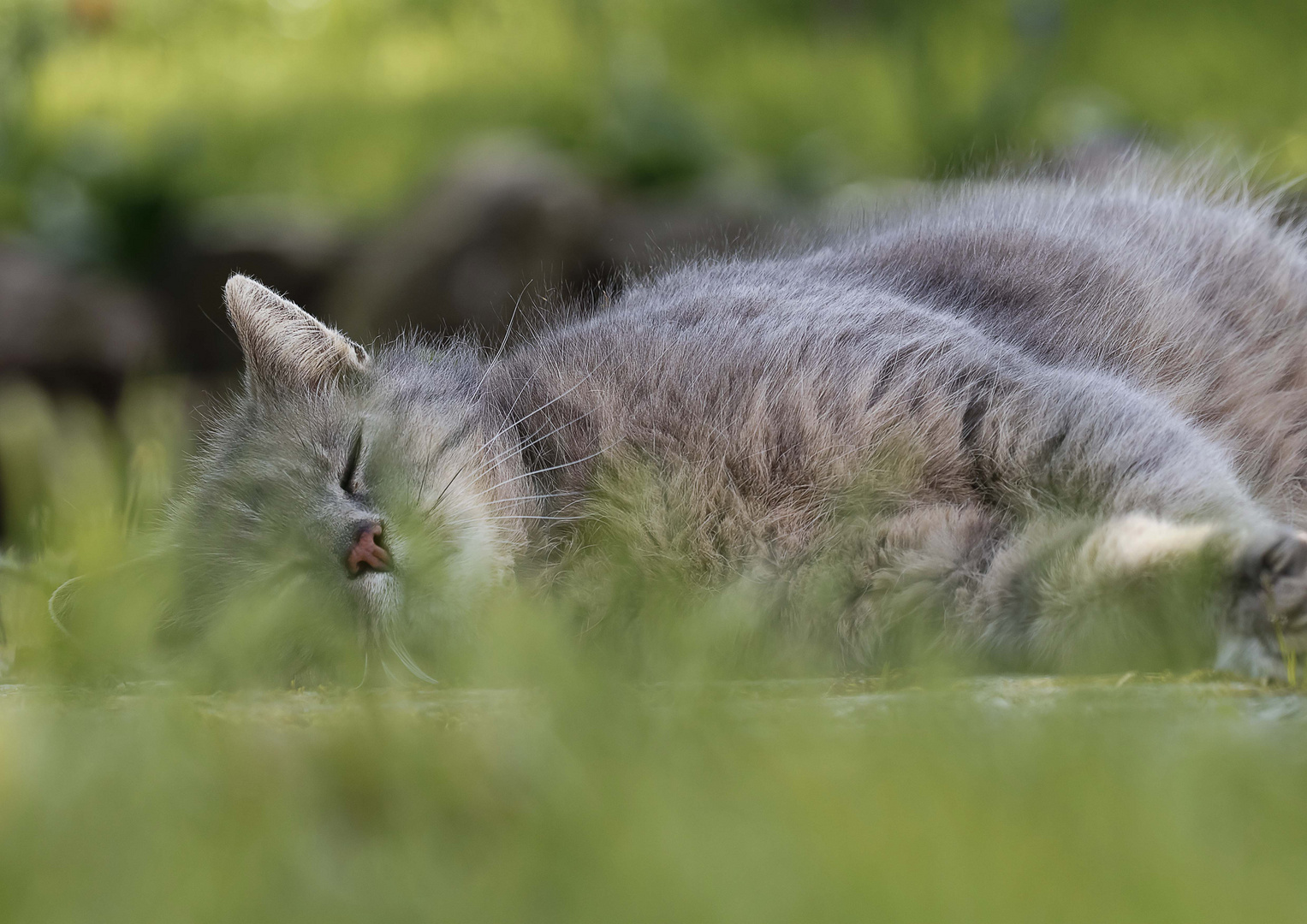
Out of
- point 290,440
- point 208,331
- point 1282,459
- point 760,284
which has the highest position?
point 208,331

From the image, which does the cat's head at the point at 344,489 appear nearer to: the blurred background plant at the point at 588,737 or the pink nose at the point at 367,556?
the pink nose at the point at 367,556

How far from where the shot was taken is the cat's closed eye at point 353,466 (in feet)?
6.21

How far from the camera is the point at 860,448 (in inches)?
66.7

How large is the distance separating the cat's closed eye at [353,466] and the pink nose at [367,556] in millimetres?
A: 164

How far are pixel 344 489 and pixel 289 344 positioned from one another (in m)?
0.34

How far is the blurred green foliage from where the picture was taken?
557 centimetres

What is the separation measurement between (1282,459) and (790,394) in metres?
0.98

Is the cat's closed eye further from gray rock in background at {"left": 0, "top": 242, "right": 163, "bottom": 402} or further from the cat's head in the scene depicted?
gray rock in background at {"left": 0, "top": 242, "right": 163, "bottom": 402}

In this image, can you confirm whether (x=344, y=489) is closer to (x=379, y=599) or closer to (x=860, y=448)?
(x=379, y=599)

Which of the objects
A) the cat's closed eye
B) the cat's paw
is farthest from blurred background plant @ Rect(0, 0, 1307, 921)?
the cat's closed eye

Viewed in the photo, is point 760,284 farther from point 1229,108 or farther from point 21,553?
point 1229,108

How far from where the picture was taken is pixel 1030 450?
64.9 inches

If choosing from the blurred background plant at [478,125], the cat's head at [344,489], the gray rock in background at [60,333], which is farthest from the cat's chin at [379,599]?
the gray rock in background at [60,333]

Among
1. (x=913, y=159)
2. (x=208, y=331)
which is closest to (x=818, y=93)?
(x=913, y=159)
